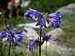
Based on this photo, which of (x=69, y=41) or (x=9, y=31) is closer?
(x=9, y=31)

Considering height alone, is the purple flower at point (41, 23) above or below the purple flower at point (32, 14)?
below

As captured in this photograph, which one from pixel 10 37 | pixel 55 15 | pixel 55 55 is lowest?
pixel 55 55

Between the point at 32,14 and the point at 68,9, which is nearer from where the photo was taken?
the point at 32,14

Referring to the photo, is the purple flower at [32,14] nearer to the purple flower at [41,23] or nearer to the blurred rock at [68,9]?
the purple flower at [41,23]

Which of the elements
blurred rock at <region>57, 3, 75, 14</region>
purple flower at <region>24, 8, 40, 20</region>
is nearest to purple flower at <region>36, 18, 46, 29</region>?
purple flower at <region>24, 8, 40, 20</region>

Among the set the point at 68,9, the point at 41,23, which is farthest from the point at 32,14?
the point at 68,9

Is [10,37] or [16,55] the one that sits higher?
[10,37]

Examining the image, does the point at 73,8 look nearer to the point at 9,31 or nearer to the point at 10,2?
the point at 10,2

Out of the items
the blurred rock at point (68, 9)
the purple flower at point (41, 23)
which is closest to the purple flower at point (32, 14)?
the purple flower at point (41, 23)

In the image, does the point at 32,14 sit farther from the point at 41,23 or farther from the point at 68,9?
the point at 68,9

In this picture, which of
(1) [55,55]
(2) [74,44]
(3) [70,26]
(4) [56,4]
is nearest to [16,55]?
(1) [55,55]

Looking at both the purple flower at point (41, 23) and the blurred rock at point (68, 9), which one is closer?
the purple flower at point (41, 23)
